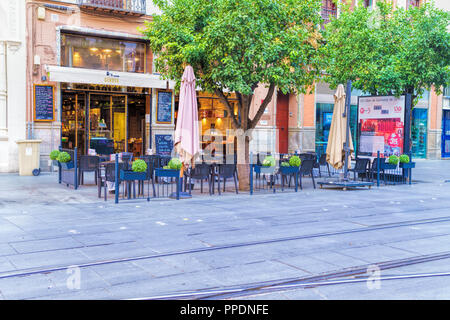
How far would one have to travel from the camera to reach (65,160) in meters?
13.7

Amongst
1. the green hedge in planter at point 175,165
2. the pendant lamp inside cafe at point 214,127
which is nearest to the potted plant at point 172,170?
the green hedge in planter at point 175,165

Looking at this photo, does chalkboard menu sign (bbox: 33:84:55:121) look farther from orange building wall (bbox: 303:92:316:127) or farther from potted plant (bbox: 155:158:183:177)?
orange building wall (bbox: 303:92:316:127)

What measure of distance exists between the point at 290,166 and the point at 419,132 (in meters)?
19.5

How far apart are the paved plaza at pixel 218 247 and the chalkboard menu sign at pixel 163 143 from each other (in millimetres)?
8279

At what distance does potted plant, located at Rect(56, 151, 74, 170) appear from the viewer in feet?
44.7

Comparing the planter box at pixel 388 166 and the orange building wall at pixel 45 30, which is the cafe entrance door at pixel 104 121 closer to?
the orange building wall at pixel 45 30

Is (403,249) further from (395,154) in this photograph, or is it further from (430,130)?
(430,130)

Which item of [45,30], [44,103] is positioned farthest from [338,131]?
[45,30]

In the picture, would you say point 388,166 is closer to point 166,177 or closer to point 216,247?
point 166,177

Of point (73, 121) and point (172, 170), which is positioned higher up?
point (73, 121)

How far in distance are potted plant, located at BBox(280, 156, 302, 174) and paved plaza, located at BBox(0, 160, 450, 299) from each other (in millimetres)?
1593
